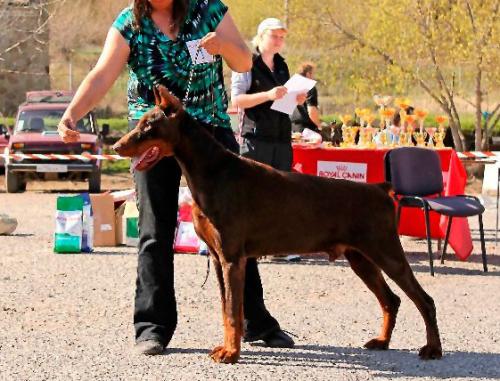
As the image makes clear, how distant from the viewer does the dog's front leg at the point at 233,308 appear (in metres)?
5.96

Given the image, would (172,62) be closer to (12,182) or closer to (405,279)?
(405,279)

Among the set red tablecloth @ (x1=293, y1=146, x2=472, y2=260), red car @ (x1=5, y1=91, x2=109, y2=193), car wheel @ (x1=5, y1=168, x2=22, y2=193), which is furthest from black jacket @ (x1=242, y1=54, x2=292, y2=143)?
car wheel @ (x1=5, y1=168, x2=22, y2=193)

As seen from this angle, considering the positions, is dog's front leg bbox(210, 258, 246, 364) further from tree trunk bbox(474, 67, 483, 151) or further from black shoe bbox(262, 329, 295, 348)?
tree trunk bbox(474, 67, 483, 151)

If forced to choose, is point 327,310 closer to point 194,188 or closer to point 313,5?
point 194,188

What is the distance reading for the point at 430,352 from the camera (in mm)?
6227

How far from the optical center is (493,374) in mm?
5887

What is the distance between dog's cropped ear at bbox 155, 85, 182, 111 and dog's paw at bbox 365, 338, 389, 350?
177cm

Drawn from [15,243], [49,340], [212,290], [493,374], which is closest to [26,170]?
[15,243]

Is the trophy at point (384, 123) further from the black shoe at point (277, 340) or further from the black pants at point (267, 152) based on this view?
the black shoe at point (277, 340)

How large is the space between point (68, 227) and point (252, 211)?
579 centimetres

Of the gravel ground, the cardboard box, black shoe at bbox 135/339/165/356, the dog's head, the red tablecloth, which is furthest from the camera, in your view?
the cardboard box

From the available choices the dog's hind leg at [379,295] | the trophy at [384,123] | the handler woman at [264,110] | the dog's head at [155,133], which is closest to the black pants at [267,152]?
the handler woman at [264,110]

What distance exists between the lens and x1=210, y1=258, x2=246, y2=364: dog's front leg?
5961mm

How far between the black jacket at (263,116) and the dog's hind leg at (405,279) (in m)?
4.01
